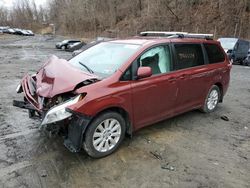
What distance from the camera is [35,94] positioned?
4.17 m

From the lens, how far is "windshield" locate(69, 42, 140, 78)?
4172 mm

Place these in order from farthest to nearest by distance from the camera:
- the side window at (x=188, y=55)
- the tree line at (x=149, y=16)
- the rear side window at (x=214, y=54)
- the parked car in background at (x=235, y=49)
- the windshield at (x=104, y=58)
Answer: the tree line at (x=149, y=16) → the parked car in background at (x=235, y=49) → the rear side window at (x=214, y=54) → the side window at (x=188, y=55) → the windshield at (x=104, y=58)

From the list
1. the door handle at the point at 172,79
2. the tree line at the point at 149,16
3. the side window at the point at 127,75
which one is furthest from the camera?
the tree line at the point at 149,16

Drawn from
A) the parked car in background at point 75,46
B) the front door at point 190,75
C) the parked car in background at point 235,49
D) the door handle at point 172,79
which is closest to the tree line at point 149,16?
the parked car in background at point 235,49

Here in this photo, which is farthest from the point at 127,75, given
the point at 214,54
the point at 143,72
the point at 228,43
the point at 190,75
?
the point at 228,43

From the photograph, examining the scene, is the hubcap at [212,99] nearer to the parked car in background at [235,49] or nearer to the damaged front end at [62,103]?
the damaged front end at [62,103]

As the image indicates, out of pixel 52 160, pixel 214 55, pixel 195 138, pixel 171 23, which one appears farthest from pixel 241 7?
pixel 52 160

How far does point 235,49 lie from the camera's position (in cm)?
1803

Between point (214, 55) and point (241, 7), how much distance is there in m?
25.7

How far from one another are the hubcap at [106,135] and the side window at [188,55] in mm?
1716

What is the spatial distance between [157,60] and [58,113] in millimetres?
1985

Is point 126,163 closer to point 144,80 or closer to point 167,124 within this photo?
point 144,80

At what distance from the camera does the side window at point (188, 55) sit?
4910 mm

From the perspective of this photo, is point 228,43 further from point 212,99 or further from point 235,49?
point 212,99
